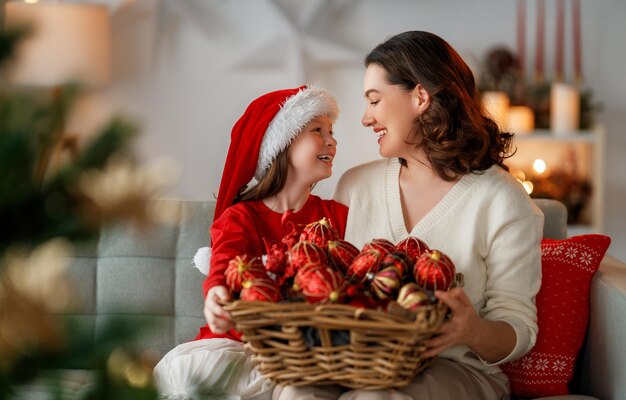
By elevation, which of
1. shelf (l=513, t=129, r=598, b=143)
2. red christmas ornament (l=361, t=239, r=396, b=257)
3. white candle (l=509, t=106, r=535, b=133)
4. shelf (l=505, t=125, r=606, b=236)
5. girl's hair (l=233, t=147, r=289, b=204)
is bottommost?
red christmas ornament (l=361, t=239, r=396, b=257)

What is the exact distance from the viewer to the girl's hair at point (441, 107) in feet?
6.06

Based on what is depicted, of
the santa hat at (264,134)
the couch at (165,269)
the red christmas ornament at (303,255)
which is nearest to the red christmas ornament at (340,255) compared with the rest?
the red christmas ornament at (303,255)

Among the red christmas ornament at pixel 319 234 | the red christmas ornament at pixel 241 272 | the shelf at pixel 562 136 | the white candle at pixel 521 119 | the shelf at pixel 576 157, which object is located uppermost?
the white candle at pixel 521 119

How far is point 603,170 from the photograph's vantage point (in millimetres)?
3979

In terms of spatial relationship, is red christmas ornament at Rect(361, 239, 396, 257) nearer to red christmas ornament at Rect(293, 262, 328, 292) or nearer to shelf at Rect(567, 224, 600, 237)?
red christmas ornament at Rect(293, 262, 328, 292)

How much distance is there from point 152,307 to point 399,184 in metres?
1.50

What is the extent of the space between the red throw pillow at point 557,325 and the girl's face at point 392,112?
0.44 m

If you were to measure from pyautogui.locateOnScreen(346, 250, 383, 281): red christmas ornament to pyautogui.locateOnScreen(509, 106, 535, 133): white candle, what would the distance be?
2610 millimetres

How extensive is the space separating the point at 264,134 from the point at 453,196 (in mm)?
512

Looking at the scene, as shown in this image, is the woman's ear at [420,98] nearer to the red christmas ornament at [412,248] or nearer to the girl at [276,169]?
the girl at [276,169]

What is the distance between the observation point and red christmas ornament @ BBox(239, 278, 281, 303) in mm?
1342

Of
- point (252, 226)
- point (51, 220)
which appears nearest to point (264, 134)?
point (252, 226)

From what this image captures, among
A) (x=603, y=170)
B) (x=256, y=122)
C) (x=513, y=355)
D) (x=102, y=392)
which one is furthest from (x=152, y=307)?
(x=603, y=170)

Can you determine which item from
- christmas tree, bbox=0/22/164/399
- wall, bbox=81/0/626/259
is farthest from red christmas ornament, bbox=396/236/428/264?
wall, bbox=81/0/626/259
